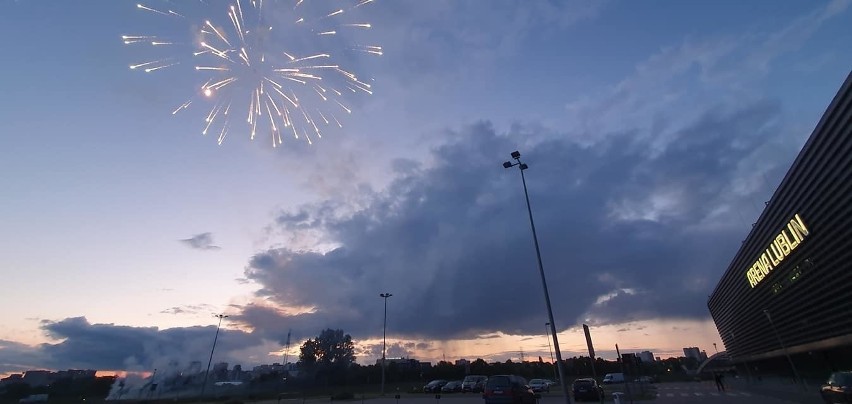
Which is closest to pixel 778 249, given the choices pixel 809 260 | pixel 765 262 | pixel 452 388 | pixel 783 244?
pixel 783 244

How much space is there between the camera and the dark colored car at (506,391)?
65.5 ft

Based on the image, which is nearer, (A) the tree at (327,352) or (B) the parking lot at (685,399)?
(B) the parking lot at (685,399)

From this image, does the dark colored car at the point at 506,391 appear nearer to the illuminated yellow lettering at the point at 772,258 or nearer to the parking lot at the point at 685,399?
the parking lot at the point at 685,399

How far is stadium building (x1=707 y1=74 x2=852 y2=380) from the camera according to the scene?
1043 inches

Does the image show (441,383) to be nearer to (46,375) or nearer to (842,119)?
(842,119)

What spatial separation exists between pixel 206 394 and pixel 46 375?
90179 millimetres

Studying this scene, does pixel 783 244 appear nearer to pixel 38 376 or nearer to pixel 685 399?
pixel 685 399

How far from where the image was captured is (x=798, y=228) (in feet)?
111

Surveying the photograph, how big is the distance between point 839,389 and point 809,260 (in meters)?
21.3

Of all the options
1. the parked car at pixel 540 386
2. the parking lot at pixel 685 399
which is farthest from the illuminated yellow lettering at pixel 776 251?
the parked car at pixel 540 386

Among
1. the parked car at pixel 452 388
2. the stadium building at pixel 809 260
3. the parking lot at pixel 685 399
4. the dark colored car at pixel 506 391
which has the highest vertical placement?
the stadium building at pixel 809 260

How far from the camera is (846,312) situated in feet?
104

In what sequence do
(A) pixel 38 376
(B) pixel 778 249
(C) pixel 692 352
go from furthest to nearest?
(C) pixel 692 352
(A) pixel 38 376
(B) pixel 778 249

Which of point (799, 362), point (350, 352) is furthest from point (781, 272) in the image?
point (350, 352)
